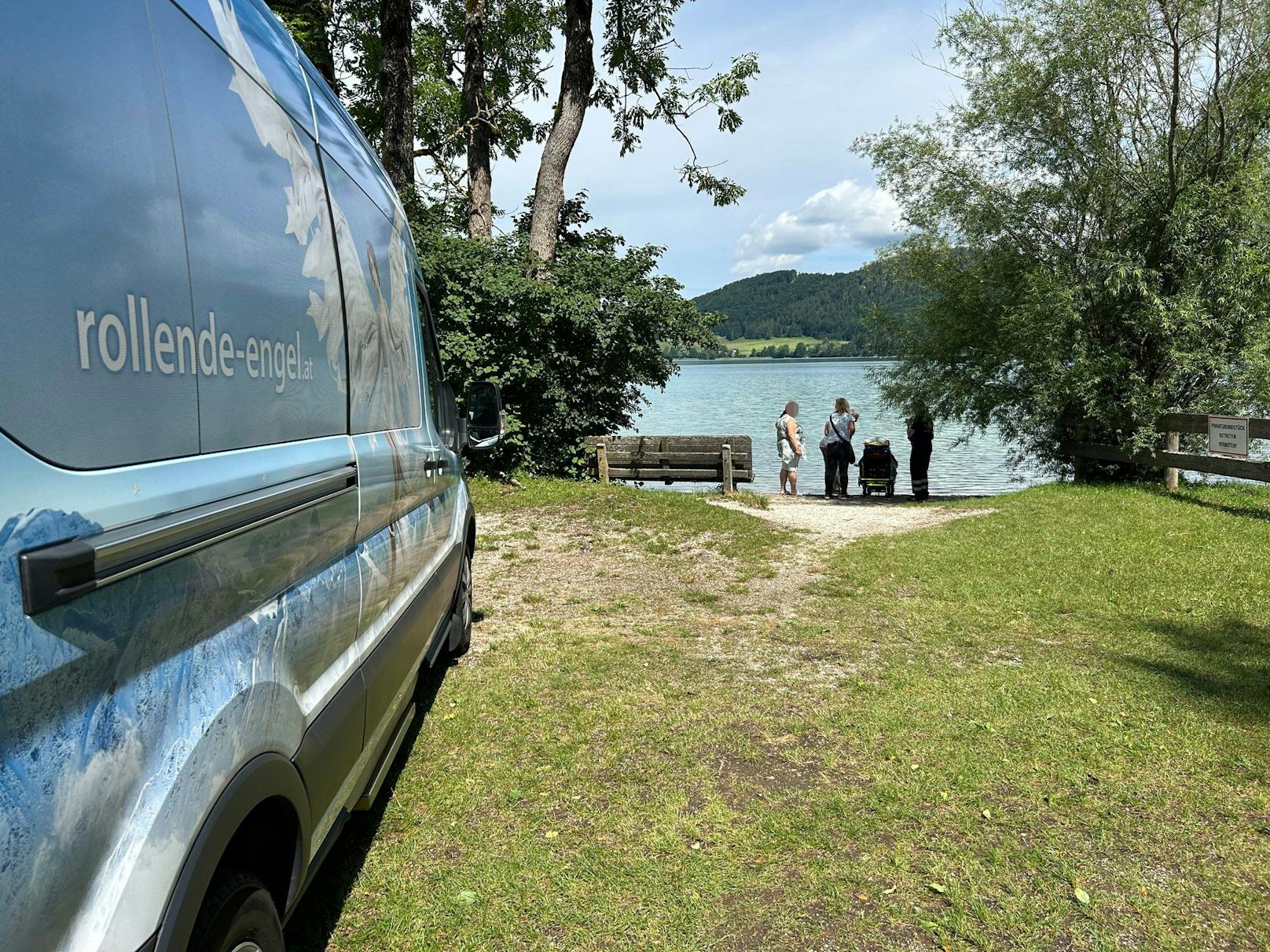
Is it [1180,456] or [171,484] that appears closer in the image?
[171,484]

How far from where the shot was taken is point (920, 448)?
695 inches

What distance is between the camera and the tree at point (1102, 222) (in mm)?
13328

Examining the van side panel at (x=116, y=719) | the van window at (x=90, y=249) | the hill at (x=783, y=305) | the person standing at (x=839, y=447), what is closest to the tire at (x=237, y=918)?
the van side panel at (x=116, y=719)

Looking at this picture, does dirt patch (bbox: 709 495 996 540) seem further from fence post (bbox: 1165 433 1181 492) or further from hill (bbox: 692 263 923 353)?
hill (bbox: 692 263 923 353)

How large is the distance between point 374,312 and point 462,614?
3.05 metres

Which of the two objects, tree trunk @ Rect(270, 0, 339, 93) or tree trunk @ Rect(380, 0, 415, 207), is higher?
tree trunk @ Rect(270, 0, 339, 93)

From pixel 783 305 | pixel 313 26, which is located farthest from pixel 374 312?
pixel 783 305

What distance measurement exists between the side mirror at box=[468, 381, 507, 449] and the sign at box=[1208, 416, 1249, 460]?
10581 mm

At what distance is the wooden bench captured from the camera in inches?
565

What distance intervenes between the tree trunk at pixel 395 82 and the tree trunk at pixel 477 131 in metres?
3.10

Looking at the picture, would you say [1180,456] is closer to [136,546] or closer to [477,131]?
[477,131]

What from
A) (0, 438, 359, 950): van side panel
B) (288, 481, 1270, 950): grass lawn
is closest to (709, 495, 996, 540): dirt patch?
(288, 481, 1270, 950): grass lawn

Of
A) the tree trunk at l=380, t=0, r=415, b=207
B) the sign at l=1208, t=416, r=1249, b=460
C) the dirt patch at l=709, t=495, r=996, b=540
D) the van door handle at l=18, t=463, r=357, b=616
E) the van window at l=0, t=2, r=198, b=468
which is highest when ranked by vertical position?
the tree trunk at l=380, t=0, r=415, b=207

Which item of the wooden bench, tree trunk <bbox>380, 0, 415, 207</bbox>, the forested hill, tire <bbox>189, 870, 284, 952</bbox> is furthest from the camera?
the forested hill
